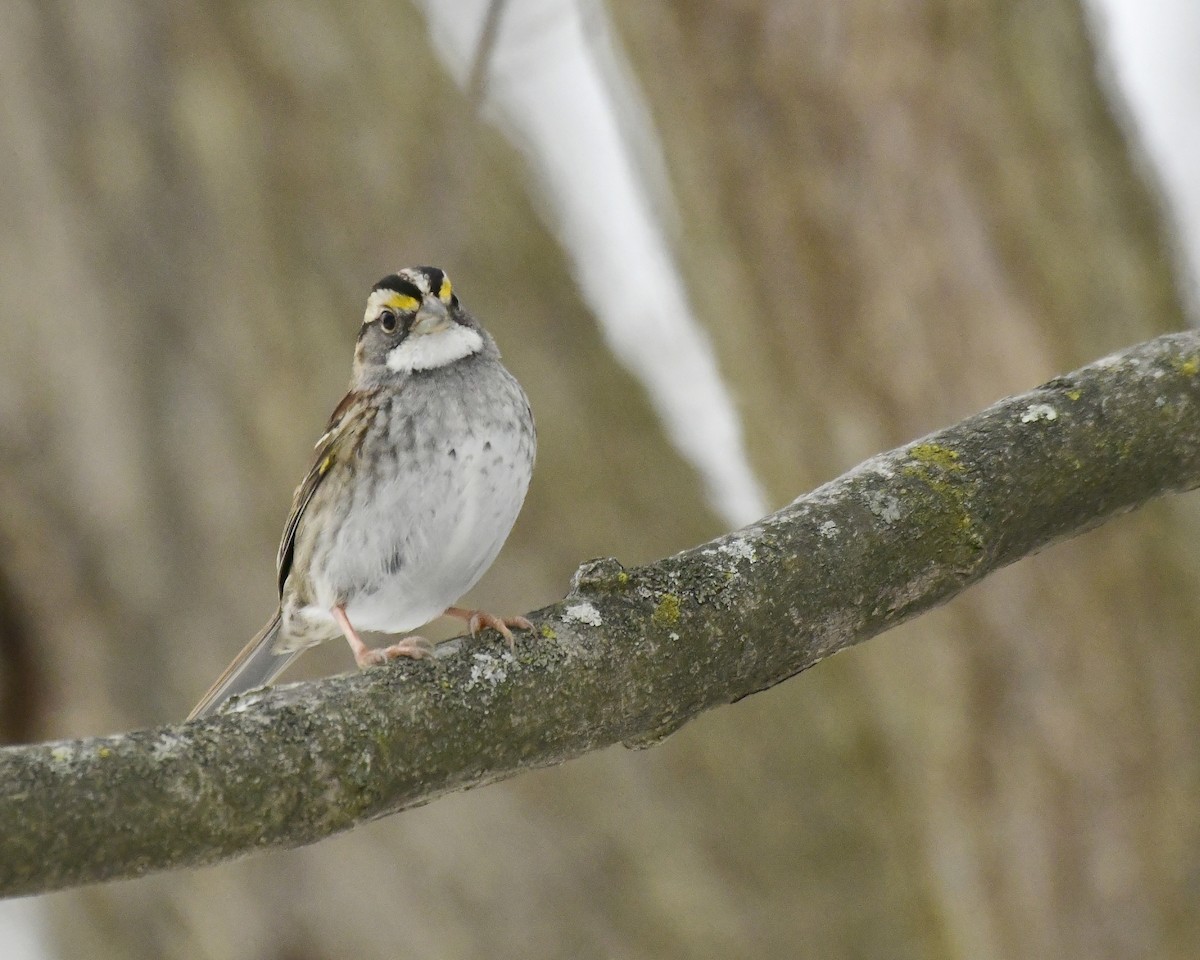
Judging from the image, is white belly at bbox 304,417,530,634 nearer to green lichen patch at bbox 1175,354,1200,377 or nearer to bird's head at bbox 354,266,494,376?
bird's head at bbox 354,266,494,376

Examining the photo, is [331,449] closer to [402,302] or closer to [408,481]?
[408,481]

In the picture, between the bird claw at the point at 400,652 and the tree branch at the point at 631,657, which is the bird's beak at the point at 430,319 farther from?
the tree branch at the point at 631,657

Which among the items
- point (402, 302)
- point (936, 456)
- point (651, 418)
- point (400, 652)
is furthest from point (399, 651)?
point (651, 418)

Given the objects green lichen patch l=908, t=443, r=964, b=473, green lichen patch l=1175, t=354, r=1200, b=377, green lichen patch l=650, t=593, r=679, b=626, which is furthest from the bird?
green lichen patch l=1175, t=354, r=1200, b=377

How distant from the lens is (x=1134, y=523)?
5562 mm

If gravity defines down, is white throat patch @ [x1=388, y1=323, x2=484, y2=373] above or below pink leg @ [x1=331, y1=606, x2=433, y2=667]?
above

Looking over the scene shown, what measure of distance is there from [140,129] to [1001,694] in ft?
14.2

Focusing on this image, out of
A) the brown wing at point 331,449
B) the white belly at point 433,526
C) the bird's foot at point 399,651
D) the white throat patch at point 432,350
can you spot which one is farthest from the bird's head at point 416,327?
the bird's foot at point 399,651

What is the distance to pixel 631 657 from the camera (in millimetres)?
2682

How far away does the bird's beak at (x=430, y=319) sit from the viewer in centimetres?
438

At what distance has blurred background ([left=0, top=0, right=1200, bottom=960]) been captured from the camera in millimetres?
5586

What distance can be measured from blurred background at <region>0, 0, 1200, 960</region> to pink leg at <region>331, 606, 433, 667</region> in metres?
1.70

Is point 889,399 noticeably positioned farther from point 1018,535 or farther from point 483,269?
point 1018,535

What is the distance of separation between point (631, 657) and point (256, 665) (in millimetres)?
2375
